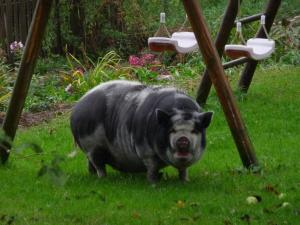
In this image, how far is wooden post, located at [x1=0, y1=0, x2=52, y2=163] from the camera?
7.86m

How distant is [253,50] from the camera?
9398mm

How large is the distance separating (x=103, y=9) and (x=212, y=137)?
10.8 meters

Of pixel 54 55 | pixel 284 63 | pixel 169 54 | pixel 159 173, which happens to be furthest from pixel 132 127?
pixel 54 55

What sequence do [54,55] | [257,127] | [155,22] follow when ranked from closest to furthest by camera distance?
[257,127], [54,55], [155,22]

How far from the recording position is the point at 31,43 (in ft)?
26.2

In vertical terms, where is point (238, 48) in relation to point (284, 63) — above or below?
above

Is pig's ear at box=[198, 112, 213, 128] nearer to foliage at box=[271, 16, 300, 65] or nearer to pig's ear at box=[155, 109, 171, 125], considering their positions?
pig's ear at box=[155, 109, 171, 125]

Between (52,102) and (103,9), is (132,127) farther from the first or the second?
(103,9)

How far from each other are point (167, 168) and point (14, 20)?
37.0ft

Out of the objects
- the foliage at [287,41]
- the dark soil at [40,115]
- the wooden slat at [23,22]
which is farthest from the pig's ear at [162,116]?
the wooden slat at [23,22]

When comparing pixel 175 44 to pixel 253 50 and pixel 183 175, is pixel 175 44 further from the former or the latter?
pixel 183 175

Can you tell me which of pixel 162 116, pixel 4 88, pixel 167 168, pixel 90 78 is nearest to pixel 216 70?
pixel 162 116

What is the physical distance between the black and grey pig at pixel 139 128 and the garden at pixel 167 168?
0.20m

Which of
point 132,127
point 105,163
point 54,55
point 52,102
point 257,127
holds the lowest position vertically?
point 54,55
